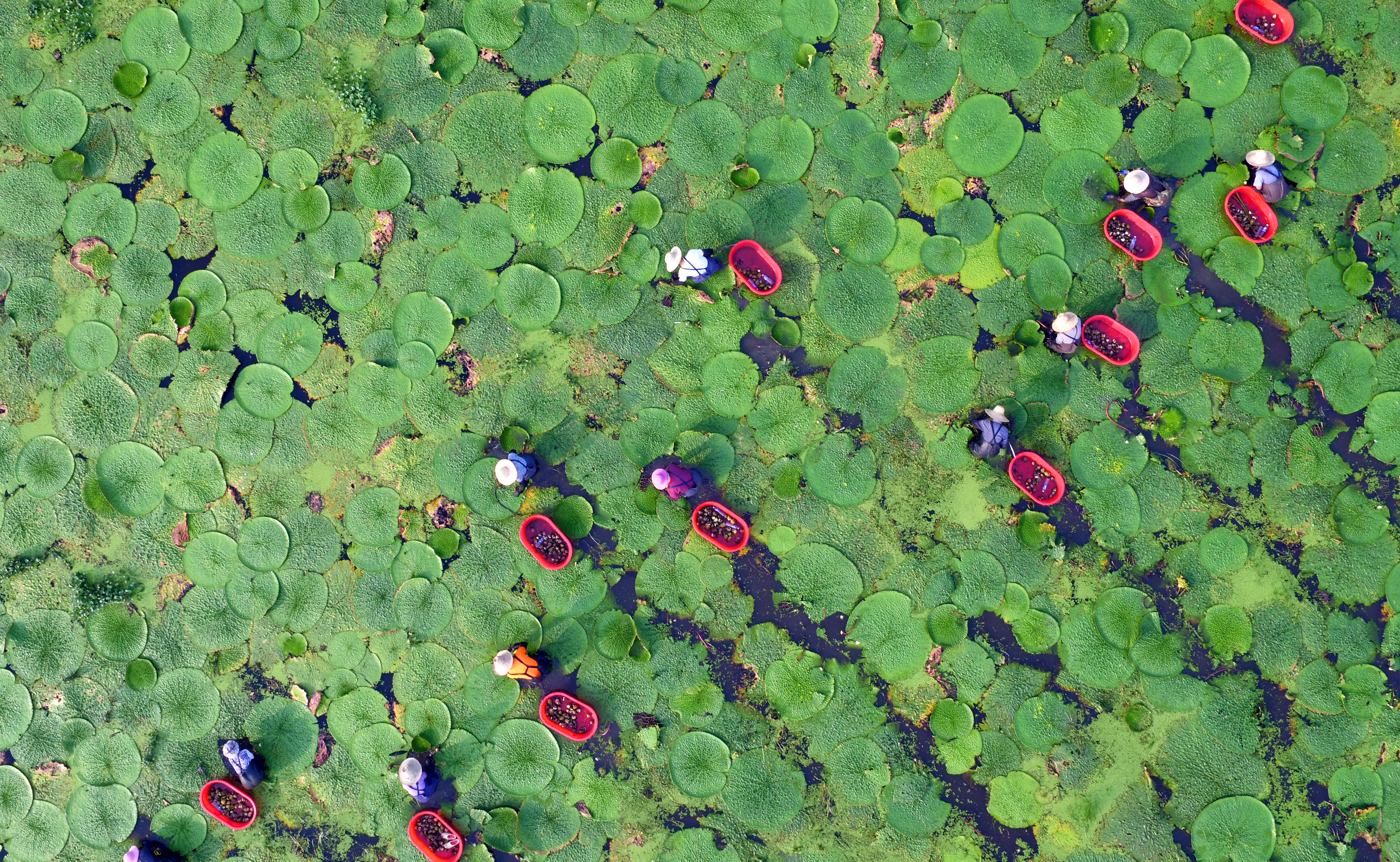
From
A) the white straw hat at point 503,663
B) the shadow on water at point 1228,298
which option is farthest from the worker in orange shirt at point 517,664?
the shadow on water at point 1228,298

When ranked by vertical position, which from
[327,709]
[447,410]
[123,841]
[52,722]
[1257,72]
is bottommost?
[123,841]

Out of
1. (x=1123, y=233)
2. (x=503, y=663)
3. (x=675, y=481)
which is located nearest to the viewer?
(x=675, y=481)

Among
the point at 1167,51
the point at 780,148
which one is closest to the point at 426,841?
the point at 780,148

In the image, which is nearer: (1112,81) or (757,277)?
(1112,81)

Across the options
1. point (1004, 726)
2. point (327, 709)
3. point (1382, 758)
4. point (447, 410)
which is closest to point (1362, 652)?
point (1382, 758)

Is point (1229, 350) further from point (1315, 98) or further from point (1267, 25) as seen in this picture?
point (1267, 25)

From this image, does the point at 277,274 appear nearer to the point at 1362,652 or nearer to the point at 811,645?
the point at 811,645

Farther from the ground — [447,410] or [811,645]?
[447,410]
